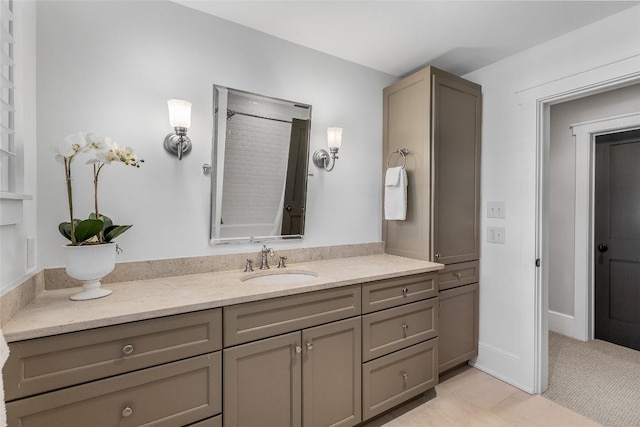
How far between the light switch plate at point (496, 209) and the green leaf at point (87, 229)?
2525mm

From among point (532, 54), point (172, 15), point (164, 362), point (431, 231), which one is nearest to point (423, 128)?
point (431, 231)

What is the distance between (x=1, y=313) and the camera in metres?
1.04

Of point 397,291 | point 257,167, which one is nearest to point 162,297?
point 257,167

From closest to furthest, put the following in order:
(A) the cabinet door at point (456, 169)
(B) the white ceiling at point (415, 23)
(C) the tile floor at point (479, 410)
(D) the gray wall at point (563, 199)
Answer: (B) the white ceiling at point (415, 23) → (C) the tile floor at point (479, 410) → (A) the cabinet door at point (456, 169) → (D) the gray wall at point (563, 199)

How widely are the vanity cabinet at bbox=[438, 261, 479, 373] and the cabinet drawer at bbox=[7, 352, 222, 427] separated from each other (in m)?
1.65

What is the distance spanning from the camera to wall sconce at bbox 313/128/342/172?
2199 mm

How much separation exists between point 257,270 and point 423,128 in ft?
4.94

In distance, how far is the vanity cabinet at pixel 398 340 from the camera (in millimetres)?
1807

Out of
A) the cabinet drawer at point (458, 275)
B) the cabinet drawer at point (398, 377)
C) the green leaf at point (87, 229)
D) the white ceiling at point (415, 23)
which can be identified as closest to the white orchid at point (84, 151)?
the green leaf at point (87, 229)

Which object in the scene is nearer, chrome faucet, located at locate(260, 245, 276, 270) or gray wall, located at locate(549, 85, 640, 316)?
chrome faucet, located at locate(260, 245, 276, 270)

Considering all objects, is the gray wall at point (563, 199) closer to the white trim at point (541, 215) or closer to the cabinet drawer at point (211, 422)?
the white trim at point (541, 215)

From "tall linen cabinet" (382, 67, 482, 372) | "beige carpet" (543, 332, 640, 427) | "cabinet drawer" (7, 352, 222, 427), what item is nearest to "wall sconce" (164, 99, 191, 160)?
"cabinet drawer" (7, 352, 222, 427)

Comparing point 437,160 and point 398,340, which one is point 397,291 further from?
point 437,160

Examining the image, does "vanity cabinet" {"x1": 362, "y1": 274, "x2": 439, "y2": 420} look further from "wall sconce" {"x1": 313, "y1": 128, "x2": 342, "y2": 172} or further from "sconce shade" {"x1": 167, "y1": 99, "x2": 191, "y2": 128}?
"sconce shade" {"x1": 167, "y1": 99, "x2": 191, "y2": 128}
